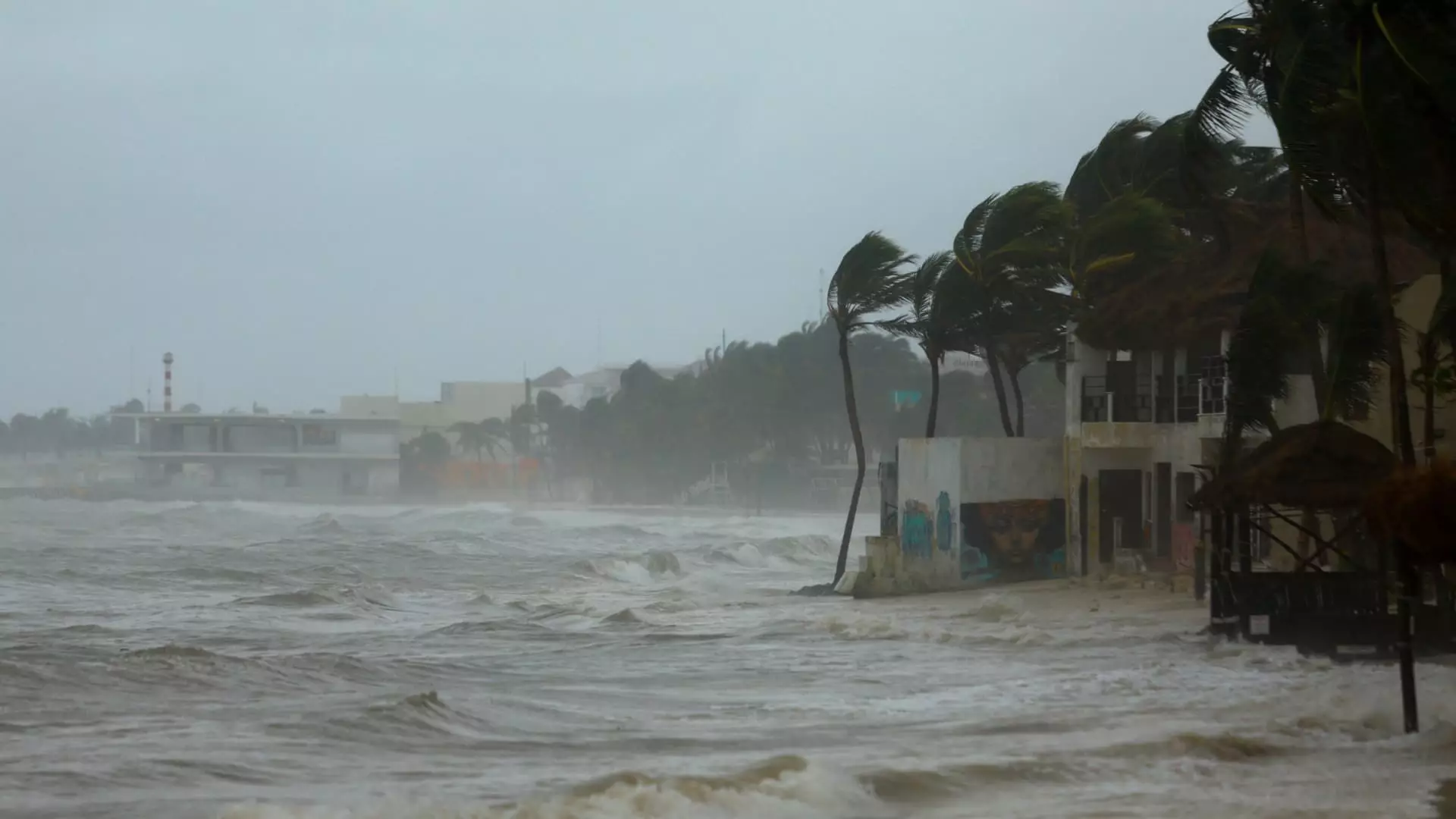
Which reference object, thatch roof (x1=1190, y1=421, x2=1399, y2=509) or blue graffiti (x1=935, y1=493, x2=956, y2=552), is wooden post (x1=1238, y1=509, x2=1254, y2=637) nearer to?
thatch roof (x1=1190, y1=421, x2=1399, y2=509)

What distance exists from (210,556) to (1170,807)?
4540 cm

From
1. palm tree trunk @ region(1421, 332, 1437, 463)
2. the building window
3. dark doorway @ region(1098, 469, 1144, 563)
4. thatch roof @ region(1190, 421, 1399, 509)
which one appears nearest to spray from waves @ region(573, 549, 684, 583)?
dark doorway @ region(1098, 469, 1144, 563)

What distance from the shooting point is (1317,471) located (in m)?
17.3

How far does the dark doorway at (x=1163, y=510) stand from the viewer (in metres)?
29.2

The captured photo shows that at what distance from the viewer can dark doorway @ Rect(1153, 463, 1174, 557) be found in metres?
29.2

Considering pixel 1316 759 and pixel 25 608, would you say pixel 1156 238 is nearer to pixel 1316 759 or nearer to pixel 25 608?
pixel 1316 759

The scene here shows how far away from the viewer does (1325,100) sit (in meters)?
16.7

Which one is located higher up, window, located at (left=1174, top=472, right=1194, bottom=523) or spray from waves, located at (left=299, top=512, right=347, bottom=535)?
window, located at (left=1174, top=472, right=1194, bottom=523)

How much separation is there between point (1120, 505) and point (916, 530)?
3850 millimetres

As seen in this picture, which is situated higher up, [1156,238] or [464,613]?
[1156,238]

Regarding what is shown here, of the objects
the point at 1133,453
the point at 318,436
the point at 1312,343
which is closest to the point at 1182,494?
the point at 1133,453

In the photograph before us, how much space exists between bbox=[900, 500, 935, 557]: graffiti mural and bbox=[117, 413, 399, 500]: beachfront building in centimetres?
10457

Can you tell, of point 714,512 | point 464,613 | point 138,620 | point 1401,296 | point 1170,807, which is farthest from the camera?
point 714,512

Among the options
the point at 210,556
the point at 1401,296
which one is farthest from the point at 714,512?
the point at 1401,296
